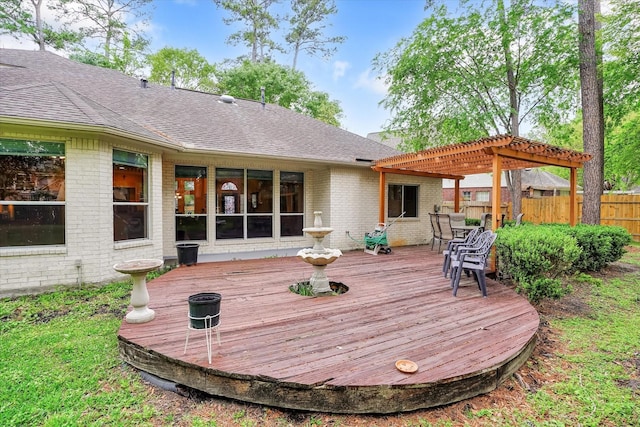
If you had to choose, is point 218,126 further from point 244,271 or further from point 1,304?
point 1,304

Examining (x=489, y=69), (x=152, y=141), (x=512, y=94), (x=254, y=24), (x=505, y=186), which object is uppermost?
(x=254, y=24)

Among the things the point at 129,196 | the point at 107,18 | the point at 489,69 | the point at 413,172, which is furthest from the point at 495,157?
the point at 107,18

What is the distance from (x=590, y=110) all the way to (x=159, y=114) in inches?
484

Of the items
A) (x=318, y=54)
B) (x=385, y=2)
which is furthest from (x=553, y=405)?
(x=318, y=54)

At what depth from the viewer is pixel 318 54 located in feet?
74.4

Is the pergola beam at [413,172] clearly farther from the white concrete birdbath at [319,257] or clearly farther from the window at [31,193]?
the window at [31,193]

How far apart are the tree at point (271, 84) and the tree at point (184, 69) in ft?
8.31

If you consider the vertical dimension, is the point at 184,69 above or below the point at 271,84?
above

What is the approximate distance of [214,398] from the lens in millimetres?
2658

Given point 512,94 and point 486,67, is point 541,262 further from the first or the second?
point 486,67

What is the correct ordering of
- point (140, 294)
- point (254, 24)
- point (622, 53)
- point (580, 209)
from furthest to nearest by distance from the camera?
1. point (254, 24)
2. point (580, 209)
3. point (622, 53)
4. point (140, 294)

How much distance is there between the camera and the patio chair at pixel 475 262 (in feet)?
15.7

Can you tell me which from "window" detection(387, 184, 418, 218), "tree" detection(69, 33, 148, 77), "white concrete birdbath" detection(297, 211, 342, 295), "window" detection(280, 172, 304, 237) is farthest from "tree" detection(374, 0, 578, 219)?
"tree" detection(69, 33, 148, 77)

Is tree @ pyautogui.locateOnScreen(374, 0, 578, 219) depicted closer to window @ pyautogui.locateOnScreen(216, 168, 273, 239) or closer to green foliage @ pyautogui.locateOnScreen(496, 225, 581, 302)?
window @ pyautogui.locateOnScreen(216, 168, 273, 239)
